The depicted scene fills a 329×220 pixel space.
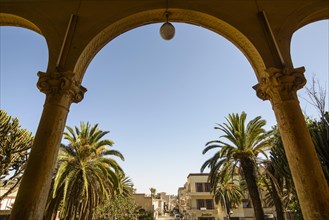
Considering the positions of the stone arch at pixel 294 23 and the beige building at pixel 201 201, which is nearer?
the stone arch at pixel 294 23

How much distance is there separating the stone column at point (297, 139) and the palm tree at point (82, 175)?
11.9 meters

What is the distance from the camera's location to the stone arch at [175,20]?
168 inches

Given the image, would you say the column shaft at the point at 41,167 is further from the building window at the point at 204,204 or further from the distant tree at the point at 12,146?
the building window at the point at 204,204

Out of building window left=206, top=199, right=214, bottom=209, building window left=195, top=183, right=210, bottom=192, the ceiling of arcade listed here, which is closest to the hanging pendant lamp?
the ceiling of arcade

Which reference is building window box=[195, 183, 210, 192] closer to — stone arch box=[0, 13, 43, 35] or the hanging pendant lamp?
the hanging pendant lamp

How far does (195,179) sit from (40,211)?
43.7 m

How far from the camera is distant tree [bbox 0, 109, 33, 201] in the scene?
15.0m

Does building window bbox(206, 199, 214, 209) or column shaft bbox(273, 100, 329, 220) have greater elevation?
building window bbox(206, 199, 214, 209)

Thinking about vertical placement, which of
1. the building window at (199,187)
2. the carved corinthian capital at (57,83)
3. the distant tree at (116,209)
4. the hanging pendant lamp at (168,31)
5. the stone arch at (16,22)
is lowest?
the distant tree at (116,209)

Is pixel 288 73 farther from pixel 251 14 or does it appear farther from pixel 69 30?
pixel 69 30

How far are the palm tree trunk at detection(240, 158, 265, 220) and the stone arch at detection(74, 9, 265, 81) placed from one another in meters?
11.3

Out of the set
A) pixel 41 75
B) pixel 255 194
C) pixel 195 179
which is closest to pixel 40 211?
Result: pixel 41 75

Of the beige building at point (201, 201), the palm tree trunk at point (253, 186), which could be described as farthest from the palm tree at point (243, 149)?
the beige building at point (201, 201)

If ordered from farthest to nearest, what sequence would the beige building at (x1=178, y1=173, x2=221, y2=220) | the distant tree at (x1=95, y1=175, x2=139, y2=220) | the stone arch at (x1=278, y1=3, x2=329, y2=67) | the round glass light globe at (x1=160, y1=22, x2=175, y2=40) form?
the beige building at (x1=178, y1=173, x2=221, y2=220)
the distant tree at (x1=95, y1=175, x2=139, y2=220)
the round glass light globe at (x1=160, y1=22, x2=175, y2=40)
the stone arch at (x1=278, y1=3, x2=329, y2=67)
